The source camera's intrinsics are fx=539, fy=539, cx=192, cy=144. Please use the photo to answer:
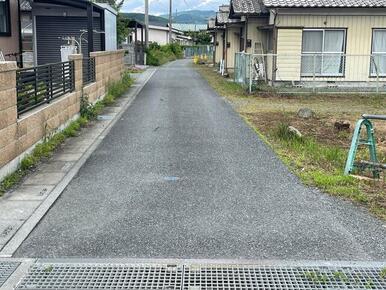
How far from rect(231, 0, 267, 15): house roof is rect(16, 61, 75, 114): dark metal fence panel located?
12167mm

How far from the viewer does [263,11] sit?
74.3 ft

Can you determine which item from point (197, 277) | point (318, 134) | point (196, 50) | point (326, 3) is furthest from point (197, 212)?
point (196, 50)

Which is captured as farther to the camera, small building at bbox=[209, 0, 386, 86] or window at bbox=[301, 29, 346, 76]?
window at bbox=[301, 29, 346, 76]

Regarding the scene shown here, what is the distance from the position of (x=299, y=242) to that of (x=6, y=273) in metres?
2.66

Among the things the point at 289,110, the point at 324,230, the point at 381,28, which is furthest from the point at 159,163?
the point at 381,28

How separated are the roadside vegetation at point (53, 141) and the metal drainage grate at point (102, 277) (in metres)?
2.43

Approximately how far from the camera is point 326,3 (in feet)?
65.6

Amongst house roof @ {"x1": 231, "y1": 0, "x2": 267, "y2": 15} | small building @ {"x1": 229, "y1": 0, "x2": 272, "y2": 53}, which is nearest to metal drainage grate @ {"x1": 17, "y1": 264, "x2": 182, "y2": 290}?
small building @ {"x1": 229, "y1": 0, "x2": 272, "y2": 53}

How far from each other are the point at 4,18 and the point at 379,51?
13618 millimetres

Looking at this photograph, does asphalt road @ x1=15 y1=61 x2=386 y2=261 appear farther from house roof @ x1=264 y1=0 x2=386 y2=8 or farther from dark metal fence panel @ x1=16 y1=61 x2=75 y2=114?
house roof @ x1=264 y1=0 x2=386 y2=8

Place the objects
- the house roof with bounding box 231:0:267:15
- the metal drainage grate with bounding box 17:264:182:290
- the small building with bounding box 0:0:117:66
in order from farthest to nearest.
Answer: the house roof with bounding box 231:0:267:15
the small building with bounding box 0:0:117:66
the metal drainage grate with bounding box 17:264:182:290

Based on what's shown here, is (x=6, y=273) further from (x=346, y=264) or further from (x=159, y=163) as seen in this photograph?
(x=159, y=163)

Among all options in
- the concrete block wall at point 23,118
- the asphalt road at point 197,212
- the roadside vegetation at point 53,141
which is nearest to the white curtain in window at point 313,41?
the roadside vegetation at point 53,141

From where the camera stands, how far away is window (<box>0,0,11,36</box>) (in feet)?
50.5
